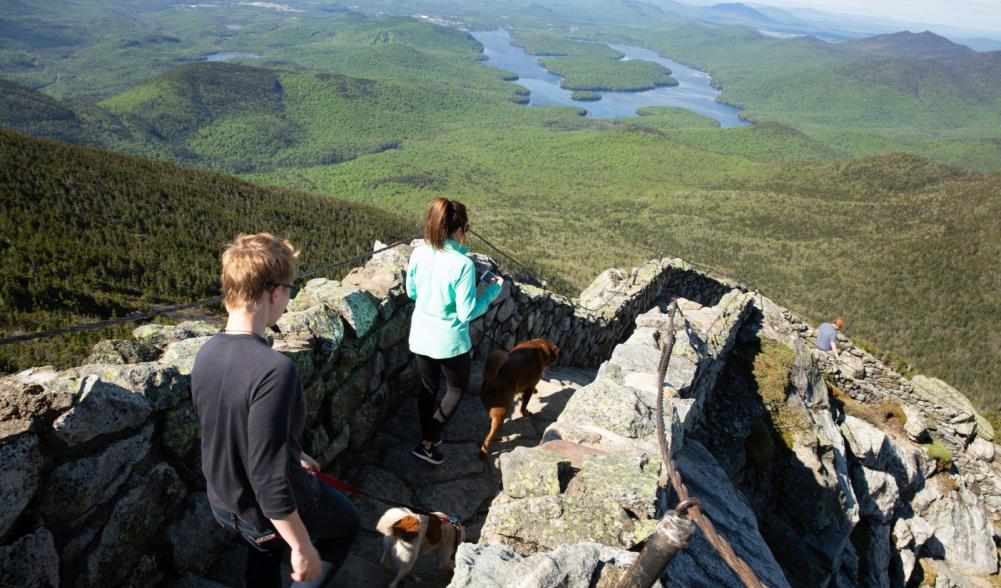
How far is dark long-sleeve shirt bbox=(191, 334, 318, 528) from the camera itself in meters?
2.05

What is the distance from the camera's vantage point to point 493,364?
5711 millimetres

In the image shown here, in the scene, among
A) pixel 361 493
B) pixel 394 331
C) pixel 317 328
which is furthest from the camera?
pixel 394 331

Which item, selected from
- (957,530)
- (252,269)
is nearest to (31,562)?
(252,269)

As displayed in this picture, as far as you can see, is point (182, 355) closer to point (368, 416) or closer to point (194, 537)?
point (194, 537)

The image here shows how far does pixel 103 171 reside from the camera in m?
33.9

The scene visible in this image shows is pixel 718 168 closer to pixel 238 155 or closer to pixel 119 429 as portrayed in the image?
pixel 238 155

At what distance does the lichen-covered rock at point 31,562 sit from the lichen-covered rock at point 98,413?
1.46ft

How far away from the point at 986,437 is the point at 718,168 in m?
119

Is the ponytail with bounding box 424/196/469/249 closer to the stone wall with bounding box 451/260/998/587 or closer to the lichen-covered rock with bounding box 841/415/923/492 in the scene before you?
the stone wall with bounding box 451/260/998/587

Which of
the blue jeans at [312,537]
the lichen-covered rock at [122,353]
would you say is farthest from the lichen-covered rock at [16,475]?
the lichen-covered rock at [122,353]

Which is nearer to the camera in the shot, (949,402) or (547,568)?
(547,568)

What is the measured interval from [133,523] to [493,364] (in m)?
3.39

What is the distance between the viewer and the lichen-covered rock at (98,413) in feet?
8.60

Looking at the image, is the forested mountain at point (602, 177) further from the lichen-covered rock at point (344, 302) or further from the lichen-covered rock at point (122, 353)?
the lichen-covered rock at point (122, 353)
